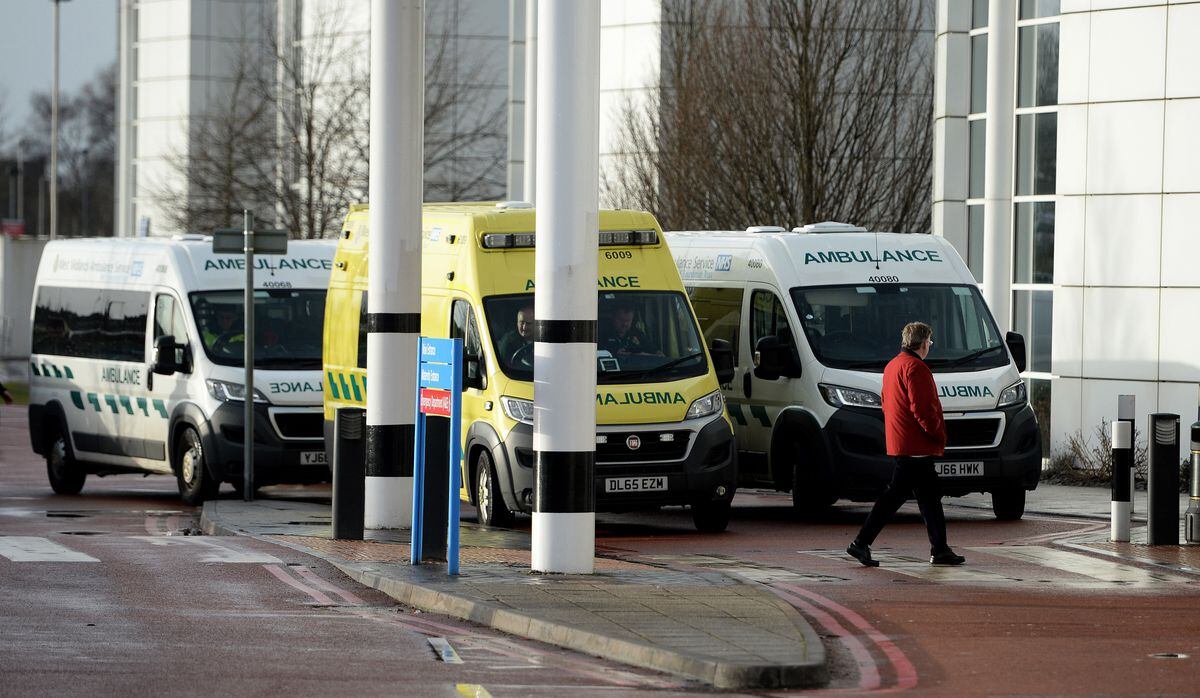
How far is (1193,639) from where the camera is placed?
10922mm

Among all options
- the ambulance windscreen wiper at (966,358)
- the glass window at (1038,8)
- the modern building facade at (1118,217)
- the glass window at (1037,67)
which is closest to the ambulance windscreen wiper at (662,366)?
the ambulance windscreen wiper at (966,358)

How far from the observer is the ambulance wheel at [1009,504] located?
59.5 feet

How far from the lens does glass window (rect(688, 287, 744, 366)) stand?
1905 centimetres

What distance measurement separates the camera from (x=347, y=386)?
19234 mm

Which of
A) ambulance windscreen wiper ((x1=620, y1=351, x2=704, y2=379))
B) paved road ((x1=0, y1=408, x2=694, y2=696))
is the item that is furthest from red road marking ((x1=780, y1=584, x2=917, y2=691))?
ambulance windscreen wiper ((x1=620, y1=351, x2=704, y2=379))

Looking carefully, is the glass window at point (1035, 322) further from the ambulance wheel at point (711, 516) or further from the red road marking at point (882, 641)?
the red road marking at point (882, 641)

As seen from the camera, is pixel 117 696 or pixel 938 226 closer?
pixel 117 696

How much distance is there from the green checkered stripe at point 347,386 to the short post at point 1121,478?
270 inches

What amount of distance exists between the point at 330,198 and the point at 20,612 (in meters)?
30.1

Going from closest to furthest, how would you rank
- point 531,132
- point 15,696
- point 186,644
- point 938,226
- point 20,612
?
point 15,696 → point 186,644 → point 20,612 → point 938,226 → point 531,132

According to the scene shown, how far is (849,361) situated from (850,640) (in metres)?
7.24

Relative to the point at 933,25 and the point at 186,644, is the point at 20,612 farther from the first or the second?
the point at 933,25

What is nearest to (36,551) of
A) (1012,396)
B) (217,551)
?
(217,551)

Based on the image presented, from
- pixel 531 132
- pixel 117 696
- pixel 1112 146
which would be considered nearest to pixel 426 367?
pixel 117 696
